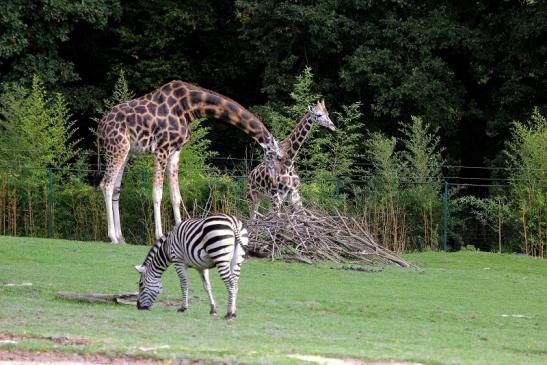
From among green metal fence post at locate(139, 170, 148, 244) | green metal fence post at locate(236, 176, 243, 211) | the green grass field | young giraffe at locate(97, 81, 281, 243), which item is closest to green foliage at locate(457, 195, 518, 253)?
the green grass field

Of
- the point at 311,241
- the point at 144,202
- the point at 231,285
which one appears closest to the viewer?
the point at 231,285

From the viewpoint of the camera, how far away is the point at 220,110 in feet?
70.3

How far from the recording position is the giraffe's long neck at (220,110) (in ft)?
70.0

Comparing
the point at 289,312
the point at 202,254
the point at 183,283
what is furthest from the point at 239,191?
the point at 202,254

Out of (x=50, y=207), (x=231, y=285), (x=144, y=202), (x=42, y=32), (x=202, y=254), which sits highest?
(x=42, y=32)

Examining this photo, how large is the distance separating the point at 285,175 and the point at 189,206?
417cm

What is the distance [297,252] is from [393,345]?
29.3ft

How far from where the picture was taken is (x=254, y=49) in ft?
109

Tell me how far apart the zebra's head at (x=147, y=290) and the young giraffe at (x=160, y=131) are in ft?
24.1

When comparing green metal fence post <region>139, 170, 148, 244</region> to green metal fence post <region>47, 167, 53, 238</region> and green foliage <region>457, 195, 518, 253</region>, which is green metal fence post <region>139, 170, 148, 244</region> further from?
green foliage <region>457, 195, 518, 253</region>

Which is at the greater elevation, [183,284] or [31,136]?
[31,136]

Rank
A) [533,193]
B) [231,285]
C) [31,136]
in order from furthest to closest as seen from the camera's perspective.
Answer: [31,136] < [533,193] < [231,285]

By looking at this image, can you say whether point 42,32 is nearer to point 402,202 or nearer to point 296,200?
point 402,202

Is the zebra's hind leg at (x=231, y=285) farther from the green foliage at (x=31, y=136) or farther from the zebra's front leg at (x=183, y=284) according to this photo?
the green foliage at (x=31, y=136)
